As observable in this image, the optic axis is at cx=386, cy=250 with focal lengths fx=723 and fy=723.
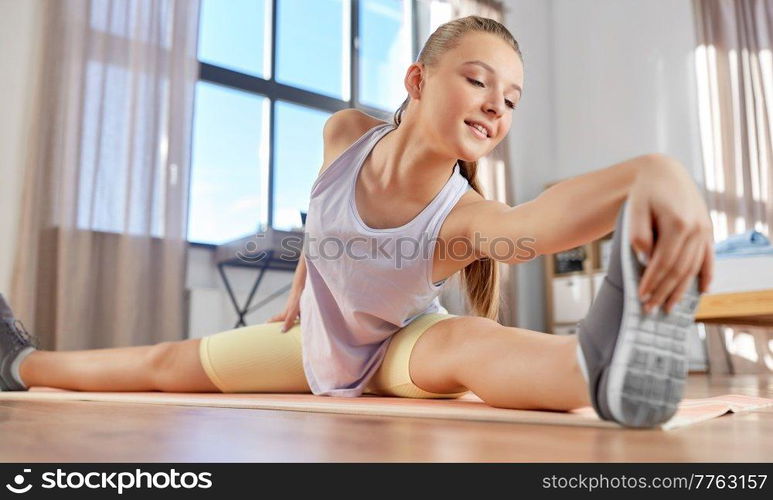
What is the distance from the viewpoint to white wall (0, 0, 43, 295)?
10.4 ft

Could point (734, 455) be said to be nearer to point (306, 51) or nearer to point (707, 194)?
point (306, 51)

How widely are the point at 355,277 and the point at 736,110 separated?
4.54 m

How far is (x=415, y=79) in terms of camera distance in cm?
135

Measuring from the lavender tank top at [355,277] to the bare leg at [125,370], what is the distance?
0.32 m

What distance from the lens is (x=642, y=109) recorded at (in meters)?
5.53

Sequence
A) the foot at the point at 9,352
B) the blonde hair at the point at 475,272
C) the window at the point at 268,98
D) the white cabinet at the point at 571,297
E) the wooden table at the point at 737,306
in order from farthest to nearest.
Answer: the white cabinet at the point at 571,297, the window at the point at 268,98, the wooden table at the point at 737,306, the foot at the point at 9,352, the blonde hair at the point at 475,272

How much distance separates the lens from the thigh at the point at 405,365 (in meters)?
1.38

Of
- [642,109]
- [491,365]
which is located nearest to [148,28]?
[491,365]

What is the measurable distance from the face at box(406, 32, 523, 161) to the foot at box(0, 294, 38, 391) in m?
1.25

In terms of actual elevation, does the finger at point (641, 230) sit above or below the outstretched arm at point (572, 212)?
below

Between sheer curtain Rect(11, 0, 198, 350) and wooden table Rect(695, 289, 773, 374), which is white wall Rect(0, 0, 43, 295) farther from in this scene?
wooden table Rect(695, 289, 773, 374)

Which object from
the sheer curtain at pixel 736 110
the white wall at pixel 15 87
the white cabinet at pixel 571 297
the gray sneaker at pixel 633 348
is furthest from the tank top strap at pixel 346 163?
the sheer curtain at pixel 736 110

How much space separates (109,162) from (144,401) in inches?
89.9

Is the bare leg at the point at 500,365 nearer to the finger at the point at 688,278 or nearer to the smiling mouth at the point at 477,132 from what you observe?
the finger at the point at 688,278
